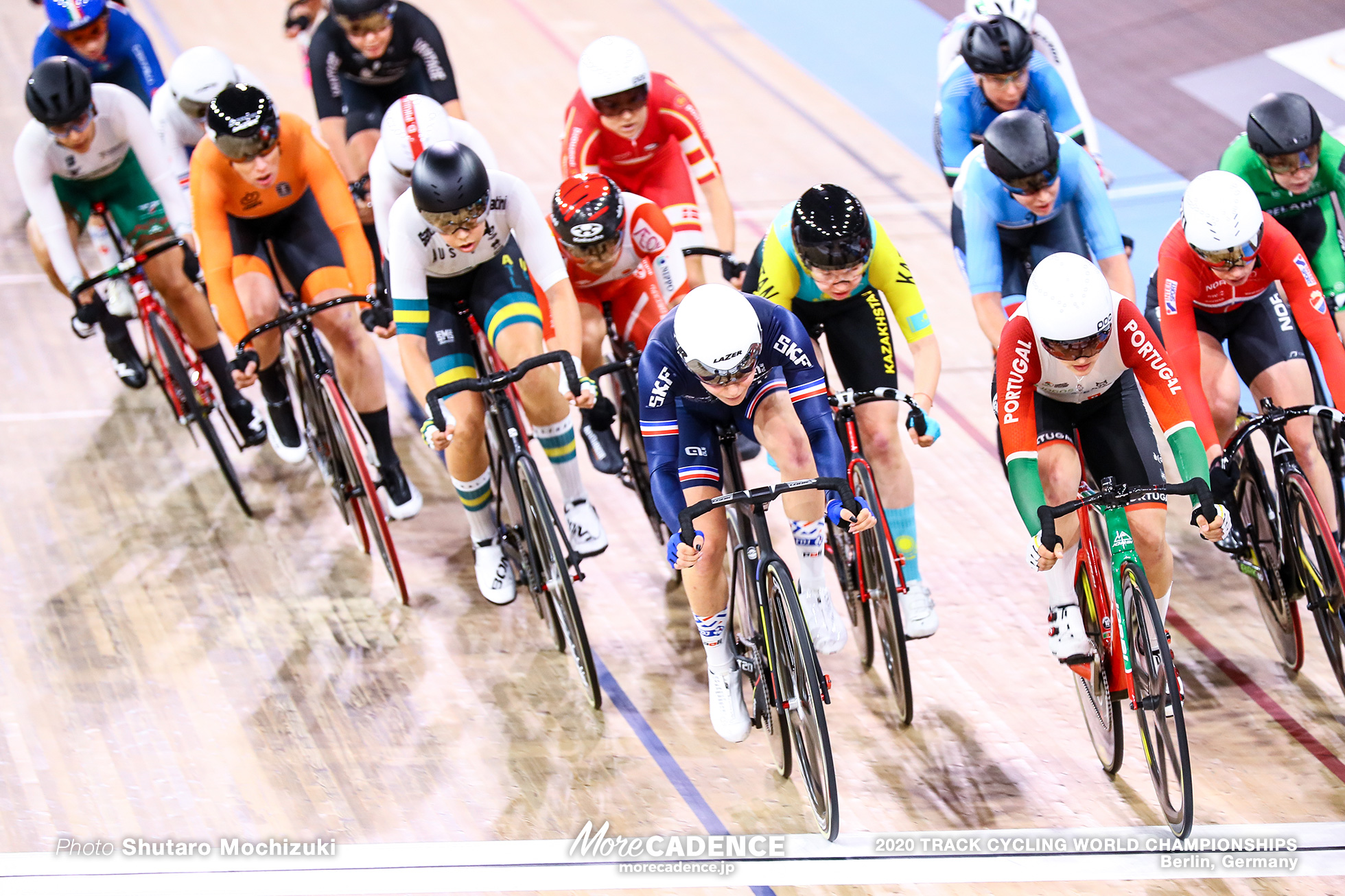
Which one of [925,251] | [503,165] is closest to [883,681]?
[925,251]

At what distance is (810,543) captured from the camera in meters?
3.50

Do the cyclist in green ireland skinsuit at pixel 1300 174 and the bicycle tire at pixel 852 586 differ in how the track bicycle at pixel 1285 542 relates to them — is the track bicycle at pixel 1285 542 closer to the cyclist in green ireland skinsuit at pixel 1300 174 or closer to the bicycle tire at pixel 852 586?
A: the cyclist in green ireland skinsuit at pixel 1300 174

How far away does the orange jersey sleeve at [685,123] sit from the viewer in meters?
4.94

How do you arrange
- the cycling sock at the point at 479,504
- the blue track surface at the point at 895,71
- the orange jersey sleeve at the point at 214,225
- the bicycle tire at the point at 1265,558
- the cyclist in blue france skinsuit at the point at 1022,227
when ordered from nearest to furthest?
1. the bicycle tire at the point at 1265,558
2. the cyclist in blue france skinsuit at the point at 1022,227
3. the cycling sock at the point at 479,504
4. the orange jersey sleeve at the point at 214,225
5. the blue track surface at the point at 895,71

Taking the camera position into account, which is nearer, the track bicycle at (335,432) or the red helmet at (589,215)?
the red helmet at (589,215)

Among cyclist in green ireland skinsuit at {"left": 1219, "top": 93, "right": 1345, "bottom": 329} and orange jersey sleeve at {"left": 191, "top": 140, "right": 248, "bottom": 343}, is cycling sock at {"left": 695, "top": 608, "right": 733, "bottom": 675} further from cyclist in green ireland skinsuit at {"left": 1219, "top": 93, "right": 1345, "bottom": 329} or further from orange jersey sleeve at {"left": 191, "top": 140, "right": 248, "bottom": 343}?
cyclist in green ireland skinsuit at {"left": 1219, "top": 93, "right": 1345, "bottom": 329}

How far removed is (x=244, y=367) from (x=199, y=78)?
140 cm

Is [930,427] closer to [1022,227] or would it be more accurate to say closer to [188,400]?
[1022,227]

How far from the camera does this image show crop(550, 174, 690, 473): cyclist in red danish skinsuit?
4047mm

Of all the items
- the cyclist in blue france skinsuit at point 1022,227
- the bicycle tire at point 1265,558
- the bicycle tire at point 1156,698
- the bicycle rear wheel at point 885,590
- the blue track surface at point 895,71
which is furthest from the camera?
the blue track surface at point 895,71

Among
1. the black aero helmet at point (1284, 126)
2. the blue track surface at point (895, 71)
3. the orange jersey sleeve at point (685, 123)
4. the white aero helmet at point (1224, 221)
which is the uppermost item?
the black aero helmet at point (1284, 126)

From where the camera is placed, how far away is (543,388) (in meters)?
4.04

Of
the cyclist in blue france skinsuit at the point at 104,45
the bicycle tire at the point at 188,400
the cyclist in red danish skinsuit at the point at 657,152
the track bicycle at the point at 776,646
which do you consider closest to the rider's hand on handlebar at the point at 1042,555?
the track bicycle at the point at 776,646

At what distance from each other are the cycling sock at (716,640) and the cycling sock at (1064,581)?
846 mm
